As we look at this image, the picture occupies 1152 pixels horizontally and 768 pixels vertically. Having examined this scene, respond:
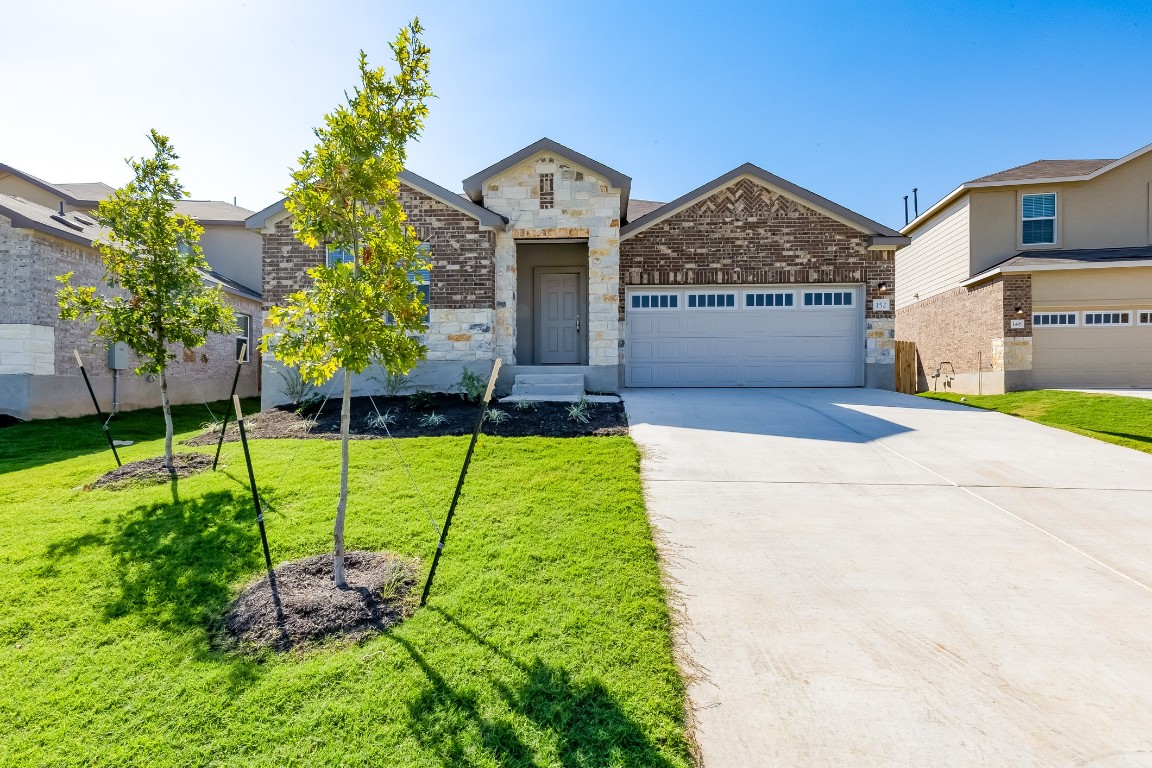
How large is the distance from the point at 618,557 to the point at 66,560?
428 cm

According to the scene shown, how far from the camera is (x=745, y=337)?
40.6 ft

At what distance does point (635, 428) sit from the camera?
24.9ft

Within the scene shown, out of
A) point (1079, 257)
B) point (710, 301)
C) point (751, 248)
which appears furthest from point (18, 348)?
point (1079, 257)

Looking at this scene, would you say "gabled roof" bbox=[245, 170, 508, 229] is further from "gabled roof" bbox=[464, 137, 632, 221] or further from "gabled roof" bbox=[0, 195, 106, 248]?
"gabled roof" bbox=[0, 195, 106, 248]

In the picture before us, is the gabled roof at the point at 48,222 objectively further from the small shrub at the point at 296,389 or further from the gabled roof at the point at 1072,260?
the gabled roof at the point at 1072,260

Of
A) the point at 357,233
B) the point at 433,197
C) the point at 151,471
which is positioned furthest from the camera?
the point at 433,197

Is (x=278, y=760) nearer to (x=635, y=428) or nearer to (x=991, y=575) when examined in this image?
(x=991, y=575)

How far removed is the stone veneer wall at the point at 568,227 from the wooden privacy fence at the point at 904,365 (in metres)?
9.65

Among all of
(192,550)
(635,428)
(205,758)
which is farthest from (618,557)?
(635,428)

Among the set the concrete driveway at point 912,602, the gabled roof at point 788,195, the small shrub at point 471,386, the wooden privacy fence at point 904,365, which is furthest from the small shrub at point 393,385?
the wooden privacy fence at point 904,365

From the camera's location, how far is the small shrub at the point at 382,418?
8.06 meters

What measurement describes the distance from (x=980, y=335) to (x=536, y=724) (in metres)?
18.0

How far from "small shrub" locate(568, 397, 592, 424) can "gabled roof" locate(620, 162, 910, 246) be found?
5228 millimetres

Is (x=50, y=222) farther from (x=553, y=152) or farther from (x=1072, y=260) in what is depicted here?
(x=1072, y=260)
